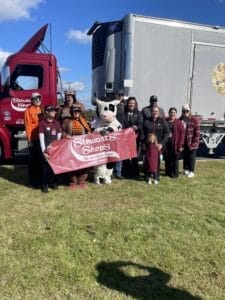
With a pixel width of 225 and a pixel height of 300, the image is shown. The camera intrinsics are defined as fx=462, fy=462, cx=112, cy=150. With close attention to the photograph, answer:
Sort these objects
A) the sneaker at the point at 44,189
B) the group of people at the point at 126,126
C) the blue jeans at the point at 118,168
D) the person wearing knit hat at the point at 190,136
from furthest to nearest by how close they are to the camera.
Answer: the person wearing knit hat at the point at 190,136
the blue jeans at the point at 118,168
the group of people at the point at 126,126
the sneaker at the point at 44,189

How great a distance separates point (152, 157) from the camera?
376 inches

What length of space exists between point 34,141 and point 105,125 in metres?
1.53

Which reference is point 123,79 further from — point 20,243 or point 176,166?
point 20,243

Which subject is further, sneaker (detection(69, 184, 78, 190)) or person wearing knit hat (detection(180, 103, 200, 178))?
person wearing knit hat (detection(180, 103, 200, 178))

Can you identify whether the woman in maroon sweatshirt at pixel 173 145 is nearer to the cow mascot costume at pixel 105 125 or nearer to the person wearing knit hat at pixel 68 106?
the cow mascot costume at pixel 105 125

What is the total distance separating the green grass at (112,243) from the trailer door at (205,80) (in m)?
3.98

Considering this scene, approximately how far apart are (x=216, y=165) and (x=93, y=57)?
4523mm

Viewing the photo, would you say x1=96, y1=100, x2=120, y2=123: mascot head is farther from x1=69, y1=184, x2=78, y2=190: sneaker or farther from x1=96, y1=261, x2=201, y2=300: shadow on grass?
x1=96, y1=261, x2=201, y2=300: shadow on grass

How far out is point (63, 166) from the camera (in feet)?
29.2

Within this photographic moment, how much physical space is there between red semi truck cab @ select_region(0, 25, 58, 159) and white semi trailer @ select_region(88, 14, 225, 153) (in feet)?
4.51

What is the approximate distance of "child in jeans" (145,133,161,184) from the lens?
9523 mm

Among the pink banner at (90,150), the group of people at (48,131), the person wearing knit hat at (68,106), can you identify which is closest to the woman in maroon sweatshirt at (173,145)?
the pink banner at (90,150)

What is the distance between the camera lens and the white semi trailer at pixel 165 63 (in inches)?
457

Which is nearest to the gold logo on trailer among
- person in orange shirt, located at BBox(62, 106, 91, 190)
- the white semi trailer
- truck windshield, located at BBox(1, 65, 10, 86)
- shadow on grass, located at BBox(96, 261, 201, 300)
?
the white semi trailer
